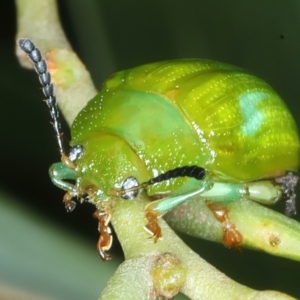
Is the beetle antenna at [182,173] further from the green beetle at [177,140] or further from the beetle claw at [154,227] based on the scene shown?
the beetle claw at [154,227]

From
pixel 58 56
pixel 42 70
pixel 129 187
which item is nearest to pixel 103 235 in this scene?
pixel 129 187

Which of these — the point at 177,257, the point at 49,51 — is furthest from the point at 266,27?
the point at 177,257

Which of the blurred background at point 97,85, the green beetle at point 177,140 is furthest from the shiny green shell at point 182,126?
the blurred background at point 97,85

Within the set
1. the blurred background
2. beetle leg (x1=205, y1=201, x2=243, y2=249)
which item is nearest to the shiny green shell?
beetle leg (x1=205, y1=201, x2=243, y2=249)

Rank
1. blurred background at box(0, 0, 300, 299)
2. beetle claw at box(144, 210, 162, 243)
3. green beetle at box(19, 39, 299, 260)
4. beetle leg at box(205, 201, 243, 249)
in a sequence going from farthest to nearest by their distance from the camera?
blurred background at box(0, 0, 300, 299), green beetle at box(19, 39, 299, 260), beetle leg at box(205, 201, 243, 249), beetle claw at box(144, 210, 162, 243)

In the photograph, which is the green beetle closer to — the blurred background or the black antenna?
the black antenna

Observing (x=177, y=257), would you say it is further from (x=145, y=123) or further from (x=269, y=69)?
(x=269, y=69)
